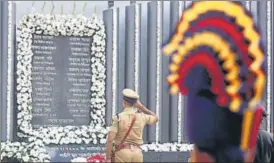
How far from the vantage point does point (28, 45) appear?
10.7 metres

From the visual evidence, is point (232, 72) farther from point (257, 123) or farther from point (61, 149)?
point (61, 149)

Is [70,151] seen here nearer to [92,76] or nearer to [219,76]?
[92,76]

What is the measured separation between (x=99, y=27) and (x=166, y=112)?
1.75 meters

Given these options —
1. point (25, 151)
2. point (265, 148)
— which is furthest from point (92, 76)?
point (265, 148)

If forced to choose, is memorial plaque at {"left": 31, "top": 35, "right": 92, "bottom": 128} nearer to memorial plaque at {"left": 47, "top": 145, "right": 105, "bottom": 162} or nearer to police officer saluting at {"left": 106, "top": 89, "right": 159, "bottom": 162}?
memorial plaque at {"left": 47, "top": 145, "right": 105, "bottom": 162}

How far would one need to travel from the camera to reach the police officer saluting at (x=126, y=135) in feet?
22.7

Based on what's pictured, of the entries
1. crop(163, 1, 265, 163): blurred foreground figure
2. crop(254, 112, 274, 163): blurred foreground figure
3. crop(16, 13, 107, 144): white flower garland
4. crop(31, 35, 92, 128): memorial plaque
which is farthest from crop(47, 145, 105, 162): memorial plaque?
crop(163, 1, 265, 163): blurred foreground figure

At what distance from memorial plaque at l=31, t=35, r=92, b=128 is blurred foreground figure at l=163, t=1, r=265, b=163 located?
766cm

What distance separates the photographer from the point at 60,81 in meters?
11.0

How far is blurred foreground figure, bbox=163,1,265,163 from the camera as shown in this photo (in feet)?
10.1

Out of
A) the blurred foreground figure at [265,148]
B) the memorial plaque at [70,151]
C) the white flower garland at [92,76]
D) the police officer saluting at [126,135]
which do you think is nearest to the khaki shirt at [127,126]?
the police officer saluting at [126,135]

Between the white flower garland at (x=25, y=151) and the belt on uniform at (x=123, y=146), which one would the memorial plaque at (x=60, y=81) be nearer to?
the white flower garland at (x=25, y=151)

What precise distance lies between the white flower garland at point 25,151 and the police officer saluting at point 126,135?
11.5 ft

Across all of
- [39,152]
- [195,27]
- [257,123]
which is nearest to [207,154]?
[257,123]
